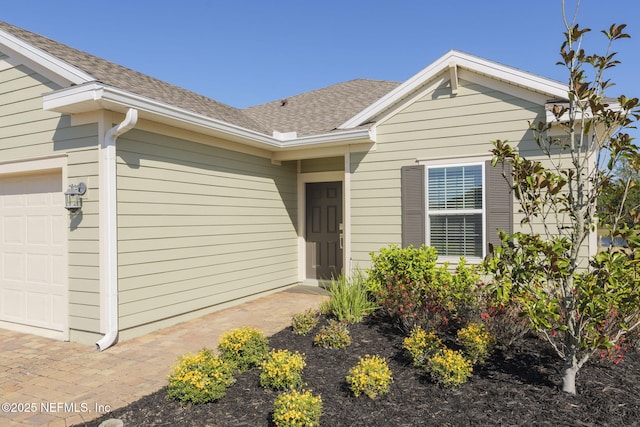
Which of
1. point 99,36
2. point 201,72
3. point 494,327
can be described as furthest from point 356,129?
point 99,36

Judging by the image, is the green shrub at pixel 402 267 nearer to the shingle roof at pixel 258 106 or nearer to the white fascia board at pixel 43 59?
the shingle roof at pixel 258 106

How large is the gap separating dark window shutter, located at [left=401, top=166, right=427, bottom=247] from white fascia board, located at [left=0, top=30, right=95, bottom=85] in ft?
15.2

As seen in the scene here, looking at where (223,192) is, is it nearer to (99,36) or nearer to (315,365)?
(315,365)

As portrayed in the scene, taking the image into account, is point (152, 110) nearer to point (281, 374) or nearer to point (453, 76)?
point (281, 374)

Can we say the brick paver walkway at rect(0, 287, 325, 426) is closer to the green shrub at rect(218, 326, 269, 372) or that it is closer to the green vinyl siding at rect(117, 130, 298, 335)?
the green vinyl siding at rect(117, 130, 298, 335)

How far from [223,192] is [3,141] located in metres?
3.22

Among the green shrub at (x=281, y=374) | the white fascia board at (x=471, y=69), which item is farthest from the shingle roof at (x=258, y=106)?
the green shrub at (x=281, y=374)

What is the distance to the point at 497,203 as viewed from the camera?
18.4 feet

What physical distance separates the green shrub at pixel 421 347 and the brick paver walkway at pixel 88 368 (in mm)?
2070

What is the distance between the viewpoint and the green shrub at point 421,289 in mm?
4430

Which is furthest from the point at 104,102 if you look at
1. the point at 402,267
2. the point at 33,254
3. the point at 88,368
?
the point at 402,267

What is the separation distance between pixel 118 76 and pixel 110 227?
7.80ft

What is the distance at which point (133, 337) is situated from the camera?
4969 millimetres

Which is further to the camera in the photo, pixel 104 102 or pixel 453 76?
pixel 453 76
